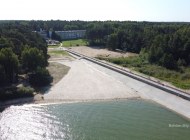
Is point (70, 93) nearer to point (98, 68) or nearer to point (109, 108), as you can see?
point (109, 108)

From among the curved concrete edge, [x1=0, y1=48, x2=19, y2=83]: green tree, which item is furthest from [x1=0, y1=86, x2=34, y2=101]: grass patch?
the curved concrete edge

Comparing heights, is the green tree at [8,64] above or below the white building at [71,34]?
above

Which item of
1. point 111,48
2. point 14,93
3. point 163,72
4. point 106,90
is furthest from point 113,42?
point 14,93

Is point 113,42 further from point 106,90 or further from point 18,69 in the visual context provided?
point 106,90

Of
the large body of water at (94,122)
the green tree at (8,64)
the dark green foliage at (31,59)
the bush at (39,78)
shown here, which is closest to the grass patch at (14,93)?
the large body of water at (94,122)

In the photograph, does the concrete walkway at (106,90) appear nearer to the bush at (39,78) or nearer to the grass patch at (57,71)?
the grass patch at (57,71)

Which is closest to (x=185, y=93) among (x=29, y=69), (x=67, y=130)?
(x=67, y=130)
